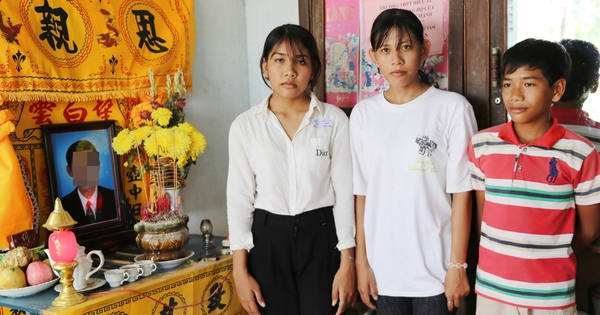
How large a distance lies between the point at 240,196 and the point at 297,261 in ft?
1.03

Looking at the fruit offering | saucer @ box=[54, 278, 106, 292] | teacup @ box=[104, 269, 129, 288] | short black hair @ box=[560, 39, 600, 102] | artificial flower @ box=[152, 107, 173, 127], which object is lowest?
saucer @ box=[54, 278, 106, 292]

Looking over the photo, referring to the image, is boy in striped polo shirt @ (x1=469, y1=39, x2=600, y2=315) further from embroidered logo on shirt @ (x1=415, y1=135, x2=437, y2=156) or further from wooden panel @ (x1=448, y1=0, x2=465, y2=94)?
wooden panel @ (x1=448, y1=0, x2=465, y2=94)

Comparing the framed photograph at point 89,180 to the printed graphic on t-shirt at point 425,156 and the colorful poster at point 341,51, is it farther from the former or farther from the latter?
the printed graphic on t-shirt at point 425,156

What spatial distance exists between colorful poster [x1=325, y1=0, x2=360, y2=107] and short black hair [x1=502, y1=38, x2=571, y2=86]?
0.87 meters

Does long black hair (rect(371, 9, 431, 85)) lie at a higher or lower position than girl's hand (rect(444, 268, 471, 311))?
higher

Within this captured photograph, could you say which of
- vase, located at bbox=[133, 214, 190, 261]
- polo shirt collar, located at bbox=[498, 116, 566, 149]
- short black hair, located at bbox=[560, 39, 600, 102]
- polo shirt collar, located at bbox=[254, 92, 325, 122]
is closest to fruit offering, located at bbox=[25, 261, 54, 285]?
vase, located at bbox=[133, 214, 190, 261]

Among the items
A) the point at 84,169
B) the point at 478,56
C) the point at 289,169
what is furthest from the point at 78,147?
the point at 478,56

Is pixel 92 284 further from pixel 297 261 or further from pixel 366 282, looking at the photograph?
pixel 366 282

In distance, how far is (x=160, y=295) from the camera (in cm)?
192

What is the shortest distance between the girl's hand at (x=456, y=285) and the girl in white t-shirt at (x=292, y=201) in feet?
1.13

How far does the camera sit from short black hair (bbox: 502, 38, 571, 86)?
1.55 meters

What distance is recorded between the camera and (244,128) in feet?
6.24

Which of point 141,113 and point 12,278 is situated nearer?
point 12,278

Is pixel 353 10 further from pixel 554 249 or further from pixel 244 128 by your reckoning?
pixel 554 249
